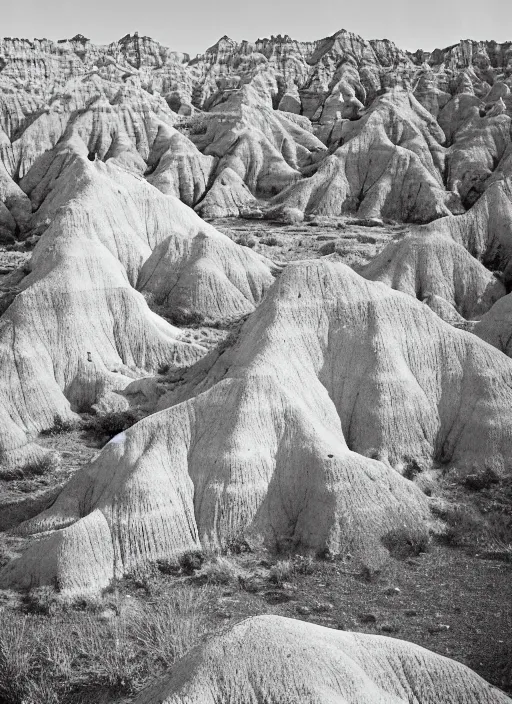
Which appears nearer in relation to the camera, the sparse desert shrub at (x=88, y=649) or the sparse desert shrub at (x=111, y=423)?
the sparse desert shrub at (x=88, y=649)

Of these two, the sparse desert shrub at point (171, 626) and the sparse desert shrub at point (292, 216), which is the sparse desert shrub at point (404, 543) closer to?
the sparse desert shrub at point (171, 626)

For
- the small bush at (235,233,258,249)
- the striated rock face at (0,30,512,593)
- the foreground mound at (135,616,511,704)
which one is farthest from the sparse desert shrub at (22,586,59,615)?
the small bush at (235,233,258,249)

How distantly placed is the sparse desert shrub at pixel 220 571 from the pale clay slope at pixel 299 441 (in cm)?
73

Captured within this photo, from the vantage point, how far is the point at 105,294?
3562cm

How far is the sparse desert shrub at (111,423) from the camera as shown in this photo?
30266 mm

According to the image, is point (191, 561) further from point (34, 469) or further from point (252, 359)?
point (34, 469)

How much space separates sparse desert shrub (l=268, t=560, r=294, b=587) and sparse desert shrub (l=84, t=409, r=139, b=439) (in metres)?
11.8

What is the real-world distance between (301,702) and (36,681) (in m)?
6.13

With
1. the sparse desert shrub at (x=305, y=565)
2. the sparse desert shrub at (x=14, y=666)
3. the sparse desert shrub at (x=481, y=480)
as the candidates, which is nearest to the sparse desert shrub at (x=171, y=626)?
the sparse desert shrub at (x=14, y=666)

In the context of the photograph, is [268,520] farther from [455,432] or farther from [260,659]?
[260,659]

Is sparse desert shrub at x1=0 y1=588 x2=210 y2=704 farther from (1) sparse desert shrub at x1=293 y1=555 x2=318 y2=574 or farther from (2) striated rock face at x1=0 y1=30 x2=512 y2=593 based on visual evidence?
(1) sparse desert shrub at x1=293 y1=555 x2=318 y2=574

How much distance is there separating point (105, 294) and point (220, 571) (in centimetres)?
1879

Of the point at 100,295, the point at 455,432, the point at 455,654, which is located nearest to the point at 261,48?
the point at 100,295

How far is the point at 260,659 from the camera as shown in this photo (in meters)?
11.5
